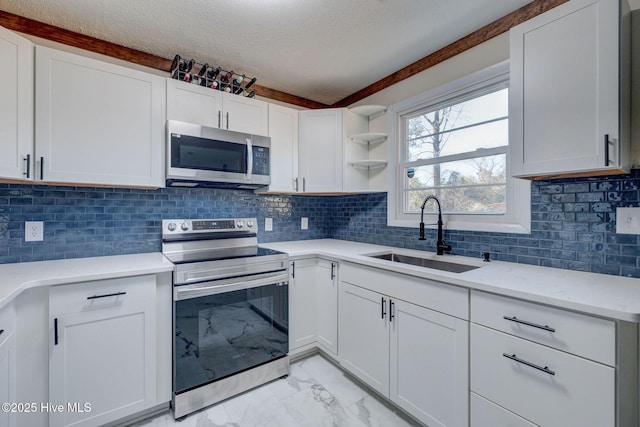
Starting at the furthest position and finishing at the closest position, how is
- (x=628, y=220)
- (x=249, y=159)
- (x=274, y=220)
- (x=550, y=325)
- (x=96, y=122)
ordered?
(x=274, y=220) < (x=249, y=159) < (x=96, y=122) < (x=628, y=220) < (x=550, y=325)

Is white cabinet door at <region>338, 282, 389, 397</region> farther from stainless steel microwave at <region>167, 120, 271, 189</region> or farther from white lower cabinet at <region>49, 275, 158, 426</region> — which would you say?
white lower cabinet at <region>49, 275, 158, 426</region>

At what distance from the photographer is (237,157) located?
2.23 meters

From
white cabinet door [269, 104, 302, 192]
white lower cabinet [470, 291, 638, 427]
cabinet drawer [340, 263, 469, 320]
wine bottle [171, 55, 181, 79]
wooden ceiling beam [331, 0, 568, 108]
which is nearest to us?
white lower cabinet [470, 291, 638, 427]

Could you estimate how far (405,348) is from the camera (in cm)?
170

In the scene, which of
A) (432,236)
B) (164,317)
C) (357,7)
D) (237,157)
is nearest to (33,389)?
(164,317)

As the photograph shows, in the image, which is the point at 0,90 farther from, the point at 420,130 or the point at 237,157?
the point at 420,130

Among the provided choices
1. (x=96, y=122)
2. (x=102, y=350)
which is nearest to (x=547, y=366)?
(x=102, y=350)

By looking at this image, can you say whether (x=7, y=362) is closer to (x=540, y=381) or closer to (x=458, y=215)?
(x=540, y=381)

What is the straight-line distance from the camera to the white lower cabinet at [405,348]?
1.45 metres

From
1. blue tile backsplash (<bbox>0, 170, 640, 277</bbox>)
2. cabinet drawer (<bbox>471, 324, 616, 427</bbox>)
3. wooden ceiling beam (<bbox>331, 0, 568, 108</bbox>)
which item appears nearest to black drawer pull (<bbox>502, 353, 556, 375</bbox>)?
cabinet drawer (<bbox>471, 324, 616, 427</bbox>)

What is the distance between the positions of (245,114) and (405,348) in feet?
6.73

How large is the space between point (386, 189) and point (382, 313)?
118 cm

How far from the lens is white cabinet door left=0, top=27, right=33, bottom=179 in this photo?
4.85 feet

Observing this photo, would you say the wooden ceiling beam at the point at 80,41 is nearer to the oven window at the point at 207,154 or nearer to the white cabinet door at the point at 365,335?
the oven window at the point at 207,154
